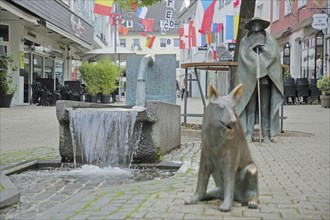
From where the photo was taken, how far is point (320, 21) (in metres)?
21.7

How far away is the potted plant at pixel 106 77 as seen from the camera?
24.5m

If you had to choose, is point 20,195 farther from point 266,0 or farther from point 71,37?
point 266,0

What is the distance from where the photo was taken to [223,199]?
357cm

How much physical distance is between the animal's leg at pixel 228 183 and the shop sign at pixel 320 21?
19.6 meters

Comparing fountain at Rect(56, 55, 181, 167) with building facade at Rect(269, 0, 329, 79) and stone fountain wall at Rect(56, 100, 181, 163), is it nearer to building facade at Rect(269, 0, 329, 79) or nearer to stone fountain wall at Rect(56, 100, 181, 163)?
stone fountain wall at Rect(56, 100, 181, 163)

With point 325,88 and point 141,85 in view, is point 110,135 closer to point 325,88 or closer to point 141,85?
point 141,85

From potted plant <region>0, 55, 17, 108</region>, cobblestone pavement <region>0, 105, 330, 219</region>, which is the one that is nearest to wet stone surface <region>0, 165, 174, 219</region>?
cobblestone pavement <region>0, 105, 330, 219</region>

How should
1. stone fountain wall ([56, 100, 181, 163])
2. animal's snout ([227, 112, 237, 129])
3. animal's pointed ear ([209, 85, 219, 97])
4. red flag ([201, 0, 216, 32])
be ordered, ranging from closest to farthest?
1. animal's snout ([227, 112, 237, 129])
2. animal's pointed ear ([209, 85, 219, 97])
3. stone fountain wall ([56, 100, 181, 163])
4. red flag ([201, 0, 216, 32])

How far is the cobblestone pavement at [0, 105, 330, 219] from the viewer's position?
3.48 metres

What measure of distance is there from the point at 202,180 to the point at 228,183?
0.91 ft

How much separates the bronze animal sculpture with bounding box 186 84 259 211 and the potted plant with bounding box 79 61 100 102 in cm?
2117

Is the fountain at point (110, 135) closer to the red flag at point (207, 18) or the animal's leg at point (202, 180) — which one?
the animal's leg at point (202, 180)

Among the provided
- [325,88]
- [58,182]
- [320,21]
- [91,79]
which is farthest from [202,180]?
[91,79]

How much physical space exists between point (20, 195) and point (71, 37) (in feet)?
70.3
